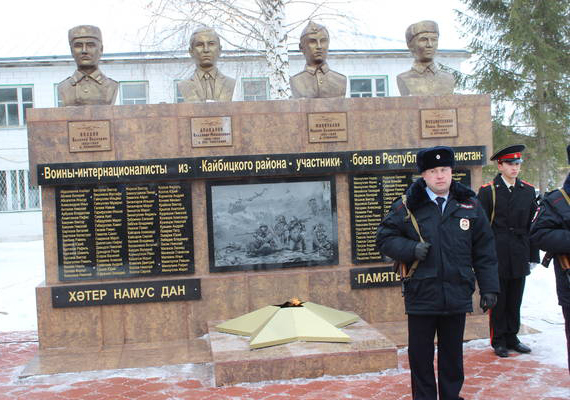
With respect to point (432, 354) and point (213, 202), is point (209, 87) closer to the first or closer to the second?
point (213, 202)

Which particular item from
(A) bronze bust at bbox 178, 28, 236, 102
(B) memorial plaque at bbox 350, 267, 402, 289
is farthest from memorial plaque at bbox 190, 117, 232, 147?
(B) memorial plaque at bbox 350, 267, 402, 289

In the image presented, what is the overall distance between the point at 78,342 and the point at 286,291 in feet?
7.13

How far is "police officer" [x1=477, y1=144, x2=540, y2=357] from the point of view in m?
5.50

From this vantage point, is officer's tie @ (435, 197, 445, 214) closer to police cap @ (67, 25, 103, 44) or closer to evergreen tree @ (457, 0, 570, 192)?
police cap @ (67, 25, 103, 44)

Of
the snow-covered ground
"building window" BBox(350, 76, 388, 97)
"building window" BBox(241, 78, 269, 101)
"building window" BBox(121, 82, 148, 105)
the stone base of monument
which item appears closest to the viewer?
the stone base of monument

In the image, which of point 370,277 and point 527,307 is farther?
point 527,307

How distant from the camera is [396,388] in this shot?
4.70m

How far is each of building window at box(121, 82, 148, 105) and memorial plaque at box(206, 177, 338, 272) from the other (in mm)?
12764

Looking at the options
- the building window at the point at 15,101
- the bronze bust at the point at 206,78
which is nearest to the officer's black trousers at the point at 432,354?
the bronze bust at the point at 206,78

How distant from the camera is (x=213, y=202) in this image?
21.0ft

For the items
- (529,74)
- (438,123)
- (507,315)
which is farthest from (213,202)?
(529,74)

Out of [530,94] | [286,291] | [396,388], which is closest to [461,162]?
[286,291]

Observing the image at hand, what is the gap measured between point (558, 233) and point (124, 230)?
4.13 meters

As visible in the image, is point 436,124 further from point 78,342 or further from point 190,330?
point 78,342
